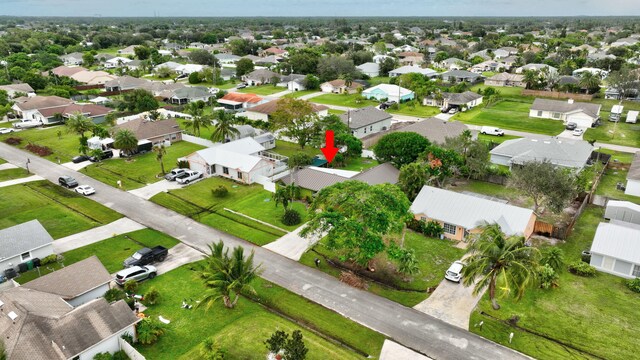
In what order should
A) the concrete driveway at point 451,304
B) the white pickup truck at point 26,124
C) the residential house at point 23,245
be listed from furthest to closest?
the white pickup truck at point 26,124 < the residential house at point 23,245 < the concrete driveway at point 451,304

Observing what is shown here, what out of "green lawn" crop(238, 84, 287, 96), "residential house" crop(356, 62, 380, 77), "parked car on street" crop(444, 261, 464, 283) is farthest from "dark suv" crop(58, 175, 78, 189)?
"residential house" crop(356, 62, 380, 77)

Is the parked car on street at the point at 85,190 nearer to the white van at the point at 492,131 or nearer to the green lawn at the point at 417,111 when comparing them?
the white van at the point at 492,131

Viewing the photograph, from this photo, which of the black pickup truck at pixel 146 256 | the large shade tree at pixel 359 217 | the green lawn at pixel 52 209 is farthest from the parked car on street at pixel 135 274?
the large shade tree at pixel 359 217

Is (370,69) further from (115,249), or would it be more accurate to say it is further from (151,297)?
(151,297)

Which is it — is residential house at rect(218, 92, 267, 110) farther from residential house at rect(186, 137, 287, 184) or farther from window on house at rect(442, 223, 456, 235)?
window on house at rect(442, 223, 456, 235)

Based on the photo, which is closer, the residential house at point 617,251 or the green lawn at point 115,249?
the residential house at point 617,251

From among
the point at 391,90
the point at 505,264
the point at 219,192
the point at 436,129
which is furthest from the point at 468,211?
the point at 391,90
